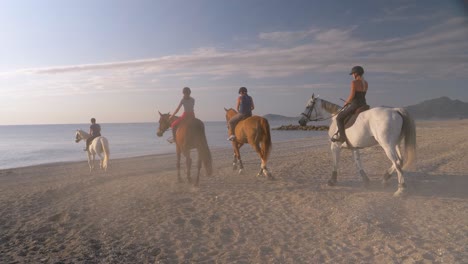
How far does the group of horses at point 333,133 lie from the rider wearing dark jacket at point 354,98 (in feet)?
0.72

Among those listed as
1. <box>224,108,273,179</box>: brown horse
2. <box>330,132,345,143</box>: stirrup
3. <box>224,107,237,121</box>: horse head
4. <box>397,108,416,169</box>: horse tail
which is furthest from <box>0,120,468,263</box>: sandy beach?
<box>224,107,237,121</box>: horse head

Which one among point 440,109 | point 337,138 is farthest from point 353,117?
point 440,109

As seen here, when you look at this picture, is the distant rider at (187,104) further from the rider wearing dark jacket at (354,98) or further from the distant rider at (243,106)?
the rider wearing dark jacket at (354,98)

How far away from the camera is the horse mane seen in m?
9.25

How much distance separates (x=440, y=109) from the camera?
376 feet

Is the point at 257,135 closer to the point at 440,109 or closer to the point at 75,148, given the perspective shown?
the point at 75,148

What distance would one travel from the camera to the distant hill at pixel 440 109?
112044mm

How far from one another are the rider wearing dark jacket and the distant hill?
4660 inches

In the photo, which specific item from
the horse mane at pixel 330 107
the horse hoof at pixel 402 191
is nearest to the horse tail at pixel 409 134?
the horse hoof at pixel 402 191

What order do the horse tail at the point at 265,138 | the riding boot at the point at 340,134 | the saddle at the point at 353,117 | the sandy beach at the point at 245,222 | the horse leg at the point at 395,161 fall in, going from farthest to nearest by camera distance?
the horse tail at the point at 265,138, the riding boot at the point at 340,134, the saddle at the point at 353,117, the horse leg at the point at 395,161, the sandy beach at the point at 245,222

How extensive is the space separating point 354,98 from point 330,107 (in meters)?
1.26

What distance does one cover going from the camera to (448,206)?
22.4 ft

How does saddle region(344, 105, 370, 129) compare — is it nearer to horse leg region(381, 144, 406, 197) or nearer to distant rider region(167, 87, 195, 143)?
horse leg region(381, 144, 406, 197)

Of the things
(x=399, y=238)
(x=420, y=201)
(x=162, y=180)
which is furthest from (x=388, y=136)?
(x=162, y=180)
